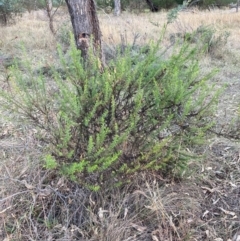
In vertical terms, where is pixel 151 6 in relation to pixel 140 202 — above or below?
below

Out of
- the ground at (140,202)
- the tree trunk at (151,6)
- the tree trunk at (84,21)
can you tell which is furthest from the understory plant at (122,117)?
the tree trunk at (151,6)

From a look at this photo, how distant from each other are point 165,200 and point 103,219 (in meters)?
0.43

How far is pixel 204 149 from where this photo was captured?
2.85 meters

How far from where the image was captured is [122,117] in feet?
7.30

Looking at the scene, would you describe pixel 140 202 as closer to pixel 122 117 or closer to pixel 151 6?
pixel 122 117

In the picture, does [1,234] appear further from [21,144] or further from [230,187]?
[230,187]

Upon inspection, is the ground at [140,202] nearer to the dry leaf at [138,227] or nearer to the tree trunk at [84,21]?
the dry leaf at [138,227]

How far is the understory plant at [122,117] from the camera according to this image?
204 centimetres

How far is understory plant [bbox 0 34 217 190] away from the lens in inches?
80.4

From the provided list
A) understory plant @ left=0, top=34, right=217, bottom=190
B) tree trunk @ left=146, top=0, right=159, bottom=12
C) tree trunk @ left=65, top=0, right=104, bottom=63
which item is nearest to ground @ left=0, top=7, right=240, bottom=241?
understory plant @ left=0, top=34, right=217, bottom=190

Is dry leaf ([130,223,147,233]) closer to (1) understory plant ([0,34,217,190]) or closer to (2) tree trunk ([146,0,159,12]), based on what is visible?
(1) understory plant ([0,34,217,190])

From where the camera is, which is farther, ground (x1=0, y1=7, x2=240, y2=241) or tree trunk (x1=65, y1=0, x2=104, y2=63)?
tree trunk (x1=65, y1=0, x2=104, y2=63)

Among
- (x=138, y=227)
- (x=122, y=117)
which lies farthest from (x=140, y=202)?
(x=122, y=117)

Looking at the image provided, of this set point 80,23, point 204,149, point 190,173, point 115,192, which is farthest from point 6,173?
point 80,23
